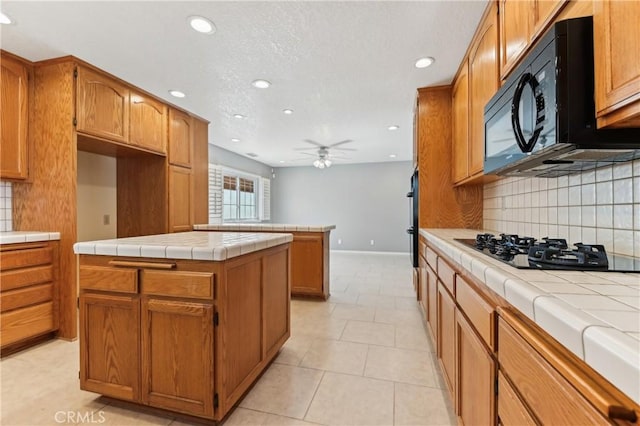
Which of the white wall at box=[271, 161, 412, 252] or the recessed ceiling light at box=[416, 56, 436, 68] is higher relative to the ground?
the recessed ceiling light at box=[416, 56, 436, 68]

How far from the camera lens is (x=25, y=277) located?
229 centimetres

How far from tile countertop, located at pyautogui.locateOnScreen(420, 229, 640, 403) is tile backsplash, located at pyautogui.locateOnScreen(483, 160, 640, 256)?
460mm

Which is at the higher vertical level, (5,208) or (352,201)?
(352,201)

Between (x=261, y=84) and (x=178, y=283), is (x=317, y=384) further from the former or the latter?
(x=261, y=84)

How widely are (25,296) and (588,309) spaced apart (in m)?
3.41

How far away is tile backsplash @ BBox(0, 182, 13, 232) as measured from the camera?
2557 mm

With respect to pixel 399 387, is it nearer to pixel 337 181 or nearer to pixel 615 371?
pixel 615 371

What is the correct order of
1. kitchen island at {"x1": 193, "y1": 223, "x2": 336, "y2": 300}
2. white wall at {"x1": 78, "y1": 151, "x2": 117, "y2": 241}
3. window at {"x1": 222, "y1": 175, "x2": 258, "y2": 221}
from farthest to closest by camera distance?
1. window at {"x1": 222, "y1": 175, "x2": 258, "y2": 221}
2. kitchen island at {"x1": 193, "y1": 223, "x2": 336, "y2": 300}
3. white wall at {"x1": 78, "y1": 151, "x2": 117, "y2": 241}

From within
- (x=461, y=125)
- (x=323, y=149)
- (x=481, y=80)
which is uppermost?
(x=323, y=149)

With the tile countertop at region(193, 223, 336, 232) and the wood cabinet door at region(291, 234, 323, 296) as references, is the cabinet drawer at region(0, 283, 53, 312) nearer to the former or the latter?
the tile countertop at region(193, 223, 336, 232)

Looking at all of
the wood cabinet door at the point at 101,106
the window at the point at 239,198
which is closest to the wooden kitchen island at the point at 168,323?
the wood cabinet door at the point at 101,106

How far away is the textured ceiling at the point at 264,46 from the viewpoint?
6.09ft

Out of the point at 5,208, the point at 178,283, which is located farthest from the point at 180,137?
the point at 178,283

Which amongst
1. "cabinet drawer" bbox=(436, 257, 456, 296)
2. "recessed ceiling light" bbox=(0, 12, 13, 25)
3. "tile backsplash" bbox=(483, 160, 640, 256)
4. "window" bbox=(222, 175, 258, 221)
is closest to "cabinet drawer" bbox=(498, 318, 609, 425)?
"cabinet drawer" bbox=(436, 257, 456, 296)
